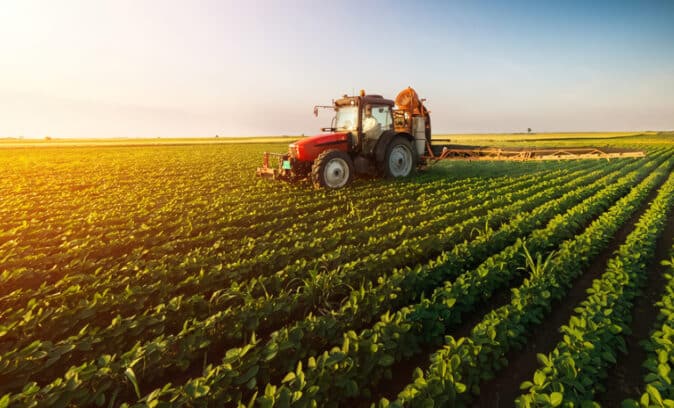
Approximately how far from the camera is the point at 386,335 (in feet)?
8.76

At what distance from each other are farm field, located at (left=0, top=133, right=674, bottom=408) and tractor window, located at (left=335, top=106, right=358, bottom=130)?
140 inches

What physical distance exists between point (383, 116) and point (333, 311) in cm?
795

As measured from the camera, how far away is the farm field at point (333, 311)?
90.7 inches

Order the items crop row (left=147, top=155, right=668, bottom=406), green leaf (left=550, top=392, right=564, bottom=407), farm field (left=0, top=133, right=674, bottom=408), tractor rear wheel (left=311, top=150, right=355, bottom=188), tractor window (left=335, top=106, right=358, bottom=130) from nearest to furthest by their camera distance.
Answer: green leaf (left=550, top=392, right=564, bottom=407)
crop row (left=147, top=155, right=668, bottom=406)
farm field (left=0, top=133, right=674, bottom=408)
tractor rear wheel (left=311, top=150, right=355, bottom=188)
tractor window (left=335, top=106, right=358, bottom=130)

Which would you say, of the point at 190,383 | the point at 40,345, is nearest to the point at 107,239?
the point at 40,345

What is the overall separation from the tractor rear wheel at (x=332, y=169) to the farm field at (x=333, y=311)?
224cm

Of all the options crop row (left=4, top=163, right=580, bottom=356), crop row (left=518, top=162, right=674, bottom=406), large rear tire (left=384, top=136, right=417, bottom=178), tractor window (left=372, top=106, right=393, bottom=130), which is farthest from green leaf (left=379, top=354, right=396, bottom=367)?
large rear tire (left=384, top=136, right=417, bottom=178)

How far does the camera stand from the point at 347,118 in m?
9.95

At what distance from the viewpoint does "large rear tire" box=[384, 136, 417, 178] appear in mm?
10570

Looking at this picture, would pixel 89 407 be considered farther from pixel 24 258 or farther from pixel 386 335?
pixel 24 258

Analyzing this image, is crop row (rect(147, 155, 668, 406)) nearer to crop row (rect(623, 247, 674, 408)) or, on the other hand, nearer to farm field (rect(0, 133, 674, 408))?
farm field (rect(0, 133, 674, 408))

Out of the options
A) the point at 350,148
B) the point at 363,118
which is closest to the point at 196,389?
the point at 350,148

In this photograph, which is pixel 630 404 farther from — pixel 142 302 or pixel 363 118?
pixel 363 118

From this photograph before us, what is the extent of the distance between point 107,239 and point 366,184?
6881mm
